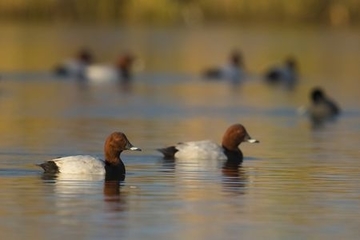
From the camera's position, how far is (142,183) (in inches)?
593

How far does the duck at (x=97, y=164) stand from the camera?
50.0ft

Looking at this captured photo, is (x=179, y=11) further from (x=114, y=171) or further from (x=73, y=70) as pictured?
(x=114, y=171)

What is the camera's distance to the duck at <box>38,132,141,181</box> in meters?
15.2

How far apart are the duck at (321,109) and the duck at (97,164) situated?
32.8ft

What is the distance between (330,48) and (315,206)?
122 ft

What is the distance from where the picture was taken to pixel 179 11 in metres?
63.8

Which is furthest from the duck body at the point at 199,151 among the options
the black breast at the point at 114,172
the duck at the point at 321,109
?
the duck at the point at 321,109

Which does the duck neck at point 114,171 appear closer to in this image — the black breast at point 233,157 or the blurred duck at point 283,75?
the black breast at point 233,157

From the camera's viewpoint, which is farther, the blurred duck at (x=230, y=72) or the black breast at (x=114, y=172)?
the blurred duck at (x=230, y=72)

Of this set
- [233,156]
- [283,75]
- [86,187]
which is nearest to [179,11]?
[283,75]

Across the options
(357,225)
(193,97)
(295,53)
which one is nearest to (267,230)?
(357,225)

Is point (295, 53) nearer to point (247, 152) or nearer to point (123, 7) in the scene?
point (123, 7)

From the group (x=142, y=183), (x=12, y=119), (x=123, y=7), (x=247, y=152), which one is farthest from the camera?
(x=123, y=7)

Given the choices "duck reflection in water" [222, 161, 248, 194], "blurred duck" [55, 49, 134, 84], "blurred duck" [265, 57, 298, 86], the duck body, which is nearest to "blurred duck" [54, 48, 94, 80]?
"blurred duck" [55, 49, 134, 84]
